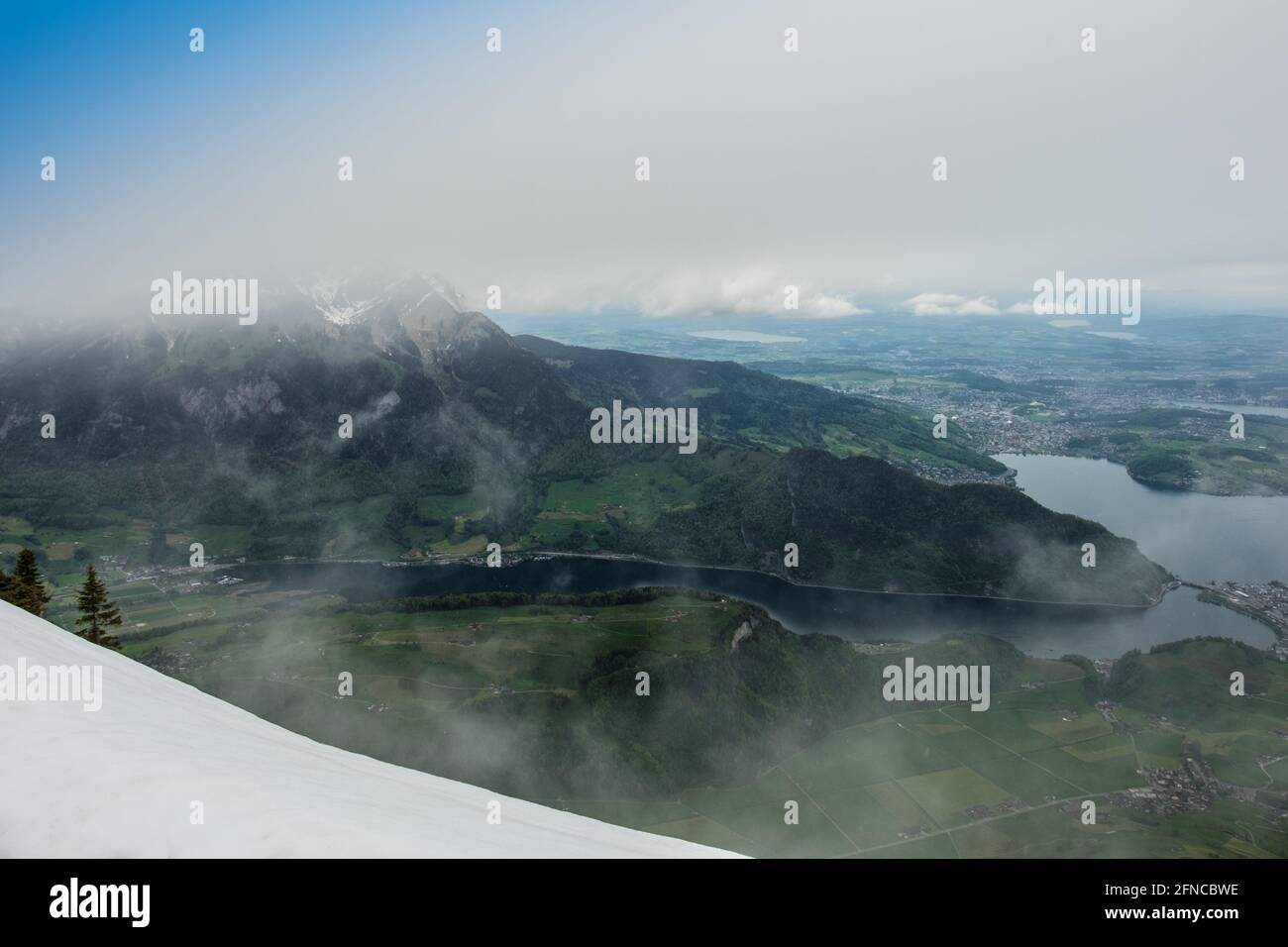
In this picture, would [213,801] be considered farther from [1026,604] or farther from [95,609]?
[1026,604]

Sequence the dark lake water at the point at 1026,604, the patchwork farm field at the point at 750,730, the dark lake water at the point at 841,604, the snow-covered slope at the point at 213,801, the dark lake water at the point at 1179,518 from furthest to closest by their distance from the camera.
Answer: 1. the dark lake water at the point at 1179,518
2. the dark lake water at the point at 1026,604
3. the dark lake water at the point at 841,604
4. the patchwork farm field at the point at 750,730
5. the snow-covered slope at the point at 213,801

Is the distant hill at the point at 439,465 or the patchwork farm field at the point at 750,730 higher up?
the distant hill at the point at 439,465

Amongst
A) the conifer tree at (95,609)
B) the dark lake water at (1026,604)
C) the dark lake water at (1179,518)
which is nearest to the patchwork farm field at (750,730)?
the dark lake water at (1026,604)

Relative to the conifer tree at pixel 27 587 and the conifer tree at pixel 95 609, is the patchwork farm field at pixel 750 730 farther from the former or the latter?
the conifer tree at pixel 27 587

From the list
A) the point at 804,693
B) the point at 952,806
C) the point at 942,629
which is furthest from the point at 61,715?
the point at 942,629

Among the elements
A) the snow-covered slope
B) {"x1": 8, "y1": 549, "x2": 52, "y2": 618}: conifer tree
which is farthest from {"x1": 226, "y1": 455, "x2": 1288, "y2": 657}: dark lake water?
the snow-covered slope

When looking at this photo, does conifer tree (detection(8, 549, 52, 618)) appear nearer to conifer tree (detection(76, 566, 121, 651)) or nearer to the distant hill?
conifer tree (detection(76, 566, 121, 651))

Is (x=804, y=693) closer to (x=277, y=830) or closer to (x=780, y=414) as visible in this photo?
(x=277, y=830)

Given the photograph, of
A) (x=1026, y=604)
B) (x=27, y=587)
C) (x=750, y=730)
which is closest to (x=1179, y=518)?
(x=1026, y=604)
